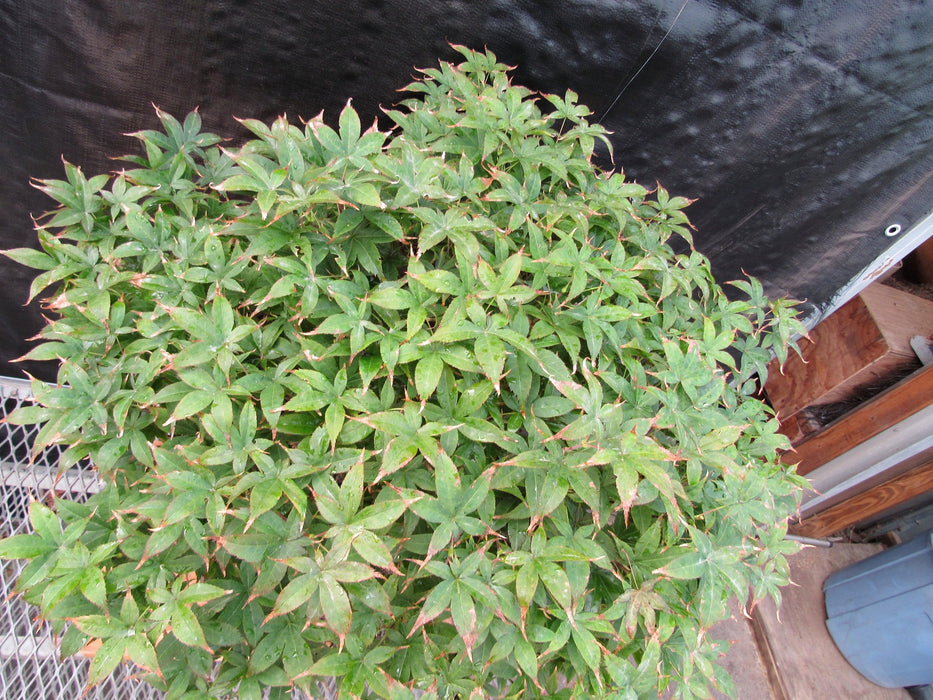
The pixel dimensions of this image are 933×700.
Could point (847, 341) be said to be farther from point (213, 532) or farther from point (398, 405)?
point (213, 532)

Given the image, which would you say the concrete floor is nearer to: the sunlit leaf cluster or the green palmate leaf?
the sunlit leaf cluster

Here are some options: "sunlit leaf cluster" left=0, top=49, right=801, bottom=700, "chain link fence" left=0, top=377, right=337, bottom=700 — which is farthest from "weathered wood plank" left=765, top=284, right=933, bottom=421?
"chain link fence" left=0, top=377, right=337, bottom=700

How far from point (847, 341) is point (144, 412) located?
2.37 m

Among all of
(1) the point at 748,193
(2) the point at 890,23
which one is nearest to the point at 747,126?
(1) the point at 748,193

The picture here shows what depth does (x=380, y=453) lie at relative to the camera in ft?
2.77

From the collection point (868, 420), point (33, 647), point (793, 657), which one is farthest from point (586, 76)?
point (793, 657)

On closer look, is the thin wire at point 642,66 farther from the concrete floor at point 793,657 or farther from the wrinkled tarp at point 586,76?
the concrete floor at point 793,657

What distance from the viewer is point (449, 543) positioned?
0.80 m

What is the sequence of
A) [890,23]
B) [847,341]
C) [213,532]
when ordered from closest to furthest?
[213,532]
[890,23]
[847,341]

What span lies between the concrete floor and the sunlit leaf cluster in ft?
5.01

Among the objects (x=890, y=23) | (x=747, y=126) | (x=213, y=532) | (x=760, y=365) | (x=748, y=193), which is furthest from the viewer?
(x=748, y=193)

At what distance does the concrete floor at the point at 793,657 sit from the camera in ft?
7.18

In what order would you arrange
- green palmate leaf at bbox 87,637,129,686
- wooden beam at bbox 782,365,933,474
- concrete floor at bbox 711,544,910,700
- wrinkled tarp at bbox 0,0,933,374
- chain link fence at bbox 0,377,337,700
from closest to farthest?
green palmate leaf at bbox 87,637,129,686, chain link fence at bbox 0,377,337,700, wrinkled tarp at bbox 0,0,933,374, wooden beam at bbox 782,365,933,474, concrete floor at bbox 711,544,910,700

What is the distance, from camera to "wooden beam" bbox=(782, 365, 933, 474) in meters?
1.92
